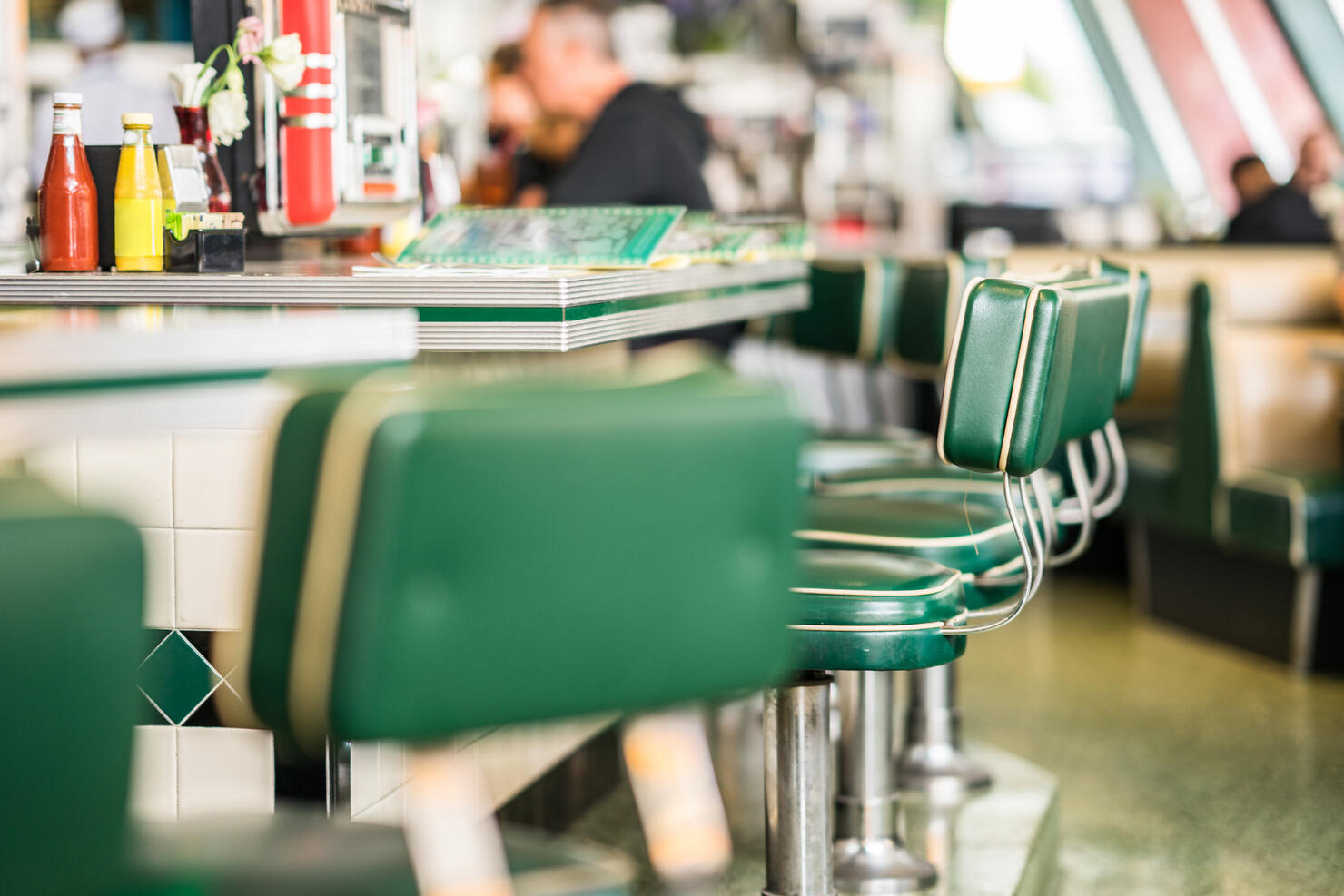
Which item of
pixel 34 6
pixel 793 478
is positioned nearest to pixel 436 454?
pixel 793 478

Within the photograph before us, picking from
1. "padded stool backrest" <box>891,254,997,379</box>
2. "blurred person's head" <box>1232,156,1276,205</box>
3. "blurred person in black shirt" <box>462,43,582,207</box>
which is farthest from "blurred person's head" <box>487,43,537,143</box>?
"blurred person's head" <box>1232,156,1276,205</box>

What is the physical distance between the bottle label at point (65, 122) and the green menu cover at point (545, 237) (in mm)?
474

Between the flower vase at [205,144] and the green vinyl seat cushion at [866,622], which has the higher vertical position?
the flower vase at [205,144]

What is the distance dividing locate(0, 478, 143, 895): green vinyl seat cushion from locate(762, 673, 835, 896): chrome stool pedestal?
1350 mm

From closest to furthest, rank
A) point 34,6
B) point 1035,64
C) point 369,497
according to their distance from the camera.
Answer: point 369,497
point 34,6
point 1035,64

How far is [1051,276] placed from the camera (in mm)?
2277

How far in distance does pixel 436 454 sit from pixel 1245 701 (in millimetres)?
3439

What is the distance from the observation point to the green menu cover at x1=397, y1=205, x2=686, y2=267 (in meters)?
2.28

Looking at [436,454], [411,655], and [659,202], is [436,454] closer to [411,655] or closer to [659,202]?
[411,655]

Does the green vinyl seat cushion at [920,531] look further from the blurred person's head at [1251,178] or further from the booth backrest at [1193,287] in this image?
the blurred person's head at [1251,178]

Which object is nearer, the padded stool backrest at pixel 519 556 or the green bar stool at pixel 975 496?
the padded stool backrest at pixel 519 556

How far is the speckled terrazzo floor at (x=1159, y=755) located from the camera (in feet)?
9.53

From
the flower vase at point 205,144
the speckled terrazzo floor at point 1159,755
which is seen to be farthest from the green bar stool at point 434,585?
the speckled terrazzo floor at point 1159,755

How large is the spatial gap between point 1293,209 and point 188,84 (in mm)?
6283
